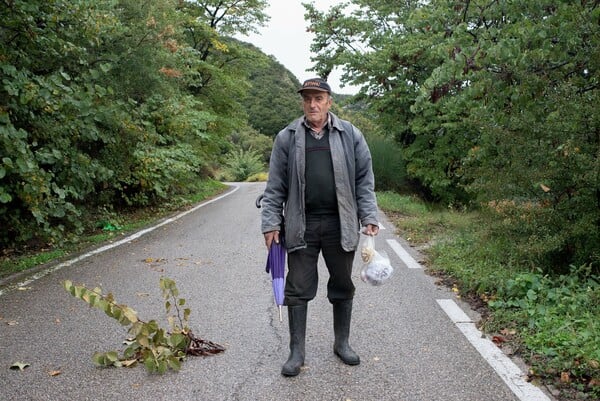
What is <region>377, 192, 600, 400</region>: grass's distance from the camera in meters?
3.57

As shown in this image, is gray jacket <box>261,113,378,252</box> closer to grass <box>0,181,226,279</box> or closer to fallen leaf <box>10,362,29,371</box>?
fallen leaf <box>10,362,29,371</box>

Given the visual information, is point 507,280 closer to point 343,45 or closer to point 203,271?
point 203,271

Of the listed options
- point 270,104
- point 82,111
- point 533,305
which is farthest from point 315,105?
point 270,104

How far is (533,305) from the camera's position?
4.86 meters

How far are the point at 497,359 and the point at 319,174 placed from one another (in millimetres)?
1843

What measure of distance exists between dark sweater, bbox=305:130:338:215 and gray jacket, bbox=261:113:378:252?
0.04m

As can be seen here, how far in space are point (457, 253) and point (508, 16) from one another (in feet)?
10.1

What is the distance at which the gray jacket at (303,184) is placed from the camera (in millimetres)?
3783

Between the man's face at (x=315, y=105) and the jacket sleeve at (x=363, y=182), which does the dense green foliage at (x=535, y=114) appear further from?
the man's face at (x=315, y=105)

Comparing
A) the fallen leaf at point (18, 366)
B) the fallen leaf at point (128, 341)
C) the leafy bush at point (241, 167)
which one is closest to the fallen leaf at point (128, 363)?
the fallen leaf at point (128, 341)

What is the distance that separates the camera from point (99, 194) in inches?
475

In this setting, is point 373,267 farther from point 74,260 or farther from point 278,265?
point 74,260

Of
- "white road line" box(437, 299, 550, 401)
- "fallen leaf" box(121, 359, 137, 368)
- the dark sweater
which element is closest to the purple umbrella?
the dark sweater

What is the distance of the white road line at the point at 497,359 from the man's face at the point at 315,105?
211 cm
